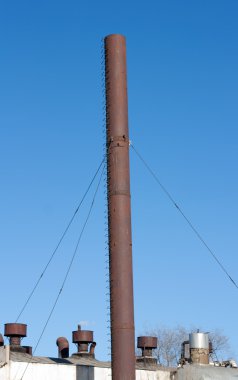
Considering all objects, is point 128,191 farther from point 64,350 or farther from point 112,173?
point 64,350

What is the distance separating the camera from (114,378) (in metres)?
27.8

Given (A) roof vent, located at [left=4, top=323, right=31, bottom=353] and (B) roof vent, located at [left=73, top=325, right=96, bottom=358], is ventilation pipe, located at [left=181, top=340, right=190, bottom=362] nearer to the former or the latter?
(B) roof vent, located at [left=73, top=325, right=96, bottom=358]

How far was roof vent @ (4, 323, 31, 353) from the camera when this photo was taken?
3644 cm

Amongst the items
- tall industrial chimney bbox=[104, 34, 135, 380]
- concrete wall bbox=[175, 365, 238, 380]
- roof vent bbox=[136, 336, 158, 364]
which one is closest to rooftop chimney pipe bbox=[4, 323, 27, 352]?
concrete wall bbox=[175, 365, 238, 380]

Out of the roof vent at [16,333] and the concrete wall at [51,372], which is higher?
the roof vent at [16,333]

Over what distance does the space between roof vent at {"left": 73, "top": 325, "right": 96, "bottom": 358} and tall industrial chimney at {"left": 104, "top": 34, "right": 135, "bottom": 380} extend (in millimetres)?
11695

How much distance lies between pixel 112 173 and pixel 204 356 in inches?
466

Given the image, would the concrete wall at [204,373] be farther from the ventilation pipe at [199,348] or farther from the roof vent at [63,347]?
the roof vent at [63,347]

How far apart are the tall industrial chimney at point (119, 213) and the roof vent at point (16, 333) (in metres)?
9.28

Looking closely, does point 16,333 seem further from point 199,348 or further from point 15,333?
point 199,348

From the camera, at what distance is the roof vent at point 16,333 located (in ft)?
120

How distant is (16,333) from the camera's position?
3641 centimetres

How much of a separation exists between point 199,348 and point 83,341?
5774 mm

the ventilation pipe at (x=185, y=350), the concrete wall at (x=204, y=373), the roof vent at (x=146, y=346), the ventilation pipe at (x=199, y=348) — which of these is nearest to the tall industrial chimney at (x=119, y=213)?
the concrete wall at (x=204, y=373)
